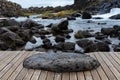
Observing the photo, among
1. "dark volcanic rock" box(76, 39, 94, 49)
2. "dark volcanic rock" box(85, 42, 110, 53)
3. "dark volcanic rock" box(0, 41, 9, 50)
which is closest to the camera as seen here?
"dark volcanic rock" box(85, 42, 110, 53)

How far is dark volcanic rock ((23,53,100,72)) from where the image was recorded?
23.3ft

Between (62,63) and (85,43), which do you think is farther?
(85,43)

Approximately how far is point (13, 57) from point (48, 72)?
7.24ft

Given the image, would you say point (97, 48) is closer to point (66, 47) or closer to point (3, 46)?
point (66, 47)

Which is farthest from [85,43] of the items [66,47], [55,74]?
[55,74]

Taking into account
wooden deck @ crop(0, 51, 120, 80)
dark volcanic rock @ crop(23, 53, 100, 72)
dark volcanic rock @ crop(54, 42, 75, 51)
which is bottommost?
dark volcanic rock @ crop(54, 42, 75, 51)

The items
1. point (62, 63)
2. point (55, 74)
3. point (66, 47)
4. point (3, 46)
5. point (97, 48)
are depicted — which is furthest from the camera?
point (3, 46)

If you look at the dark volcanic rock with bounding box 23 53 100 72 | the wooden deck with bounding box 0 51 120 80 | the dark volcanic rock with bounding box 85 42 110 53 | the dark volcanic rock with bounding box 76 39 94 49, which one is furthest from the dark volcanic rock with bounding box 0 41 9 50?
the dark volcanic rock with bounding box 23 53 100 72

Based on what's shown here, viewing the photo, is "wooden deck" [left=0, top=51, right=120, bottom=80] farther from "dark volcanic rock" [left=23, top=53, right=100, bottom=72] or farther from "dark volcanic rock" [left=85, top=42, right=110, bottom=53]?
"dark volcanic rock" [left=85, top=42, right=110, bottom=53]

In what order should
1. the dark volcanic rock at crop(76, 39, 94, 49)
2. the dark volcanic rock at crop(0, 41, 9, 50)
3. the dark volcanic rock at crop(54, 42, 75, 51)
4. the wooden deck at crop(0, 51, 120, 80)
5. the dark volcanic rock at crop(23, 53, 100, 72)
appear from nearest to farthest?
the wooden deck at crop(0, 51, 120, 80)
the dark volcanic rock at crop(23, 53, 100, 72)
the dark volcanic rock at crop(54, 42, 75, 51)
the dark volcanic rock at crop(76, 39, 94, 49)
the dark volcanic rock at crop(0, 41, 9, 50)

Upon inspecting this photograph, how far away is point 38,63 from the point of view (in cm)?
742

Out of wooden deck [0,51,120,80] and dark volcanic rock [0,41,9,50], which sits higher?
wooden deck [0,51,120,80]

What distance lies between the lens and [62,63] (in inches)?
284

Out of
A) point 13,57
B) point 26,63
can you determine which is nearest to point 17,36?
point 13,57
